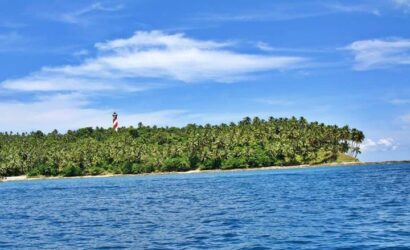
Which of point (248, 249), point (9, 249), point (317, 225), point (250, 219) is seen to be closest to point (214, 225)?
point (250, 219)

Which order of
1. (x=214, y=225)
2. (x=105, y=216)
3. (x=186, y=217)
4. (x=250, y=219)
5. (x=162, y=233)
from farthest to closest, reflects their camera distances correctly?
(x=105, y=216) → (x=186, y=217) → (x=250, y=219) → (x=214, y=225) → (x=162, y=233)

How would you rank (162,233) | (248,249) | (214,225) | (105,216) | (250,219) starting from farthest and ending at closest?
(105,216) < (250,219) < (214,225) < (162,233) < (248,249)

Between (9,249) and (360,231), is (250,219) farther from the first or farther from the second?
(9,249)

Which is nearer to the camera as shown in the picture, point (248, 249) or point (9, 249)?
point (248, 249)

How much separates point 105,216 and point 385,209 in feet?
83.6

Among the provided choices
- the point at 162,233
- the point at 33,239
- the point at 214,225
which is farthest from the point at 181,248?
the point at 33,239

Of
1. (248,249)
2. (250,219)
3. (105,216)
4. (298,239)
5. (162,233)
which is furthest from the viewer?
(105,216)

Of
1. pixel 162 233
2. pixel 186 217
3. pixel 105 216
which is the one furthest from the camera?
pixel 105 216

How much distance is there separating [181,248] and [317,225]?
11419 mm

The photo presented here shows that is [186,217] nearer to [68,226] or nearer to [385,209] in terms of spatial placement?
[68,226]

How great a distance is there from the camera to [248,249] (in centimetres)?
2930

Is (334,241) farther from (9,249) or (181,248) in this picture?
(9,249)

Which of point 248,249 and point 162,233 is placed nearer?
point 248,249

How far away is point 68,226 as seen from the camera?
144 ft
